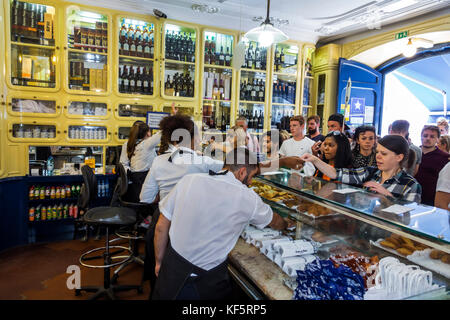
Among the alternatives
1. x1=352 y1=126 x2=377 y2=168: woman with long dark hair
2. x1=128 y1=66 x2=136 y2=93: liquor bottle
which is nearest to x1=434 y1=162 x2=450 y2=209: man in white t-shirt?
x1=352 y1=126 x2=377 y2=168: woman with long dark hair

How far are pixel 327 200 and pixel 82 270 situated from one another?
286cm

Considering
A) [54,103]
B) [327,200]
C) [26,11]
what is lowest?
[327,200]

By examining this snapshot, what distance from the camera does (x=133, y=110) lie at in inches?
183

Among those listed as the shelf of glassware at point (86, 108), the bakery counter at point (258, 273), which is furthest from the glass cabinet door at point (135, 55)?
the bakery counter at point (258, 273)

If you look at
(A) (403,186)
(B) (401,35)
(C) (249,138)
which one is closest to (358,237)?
(A) (403,186)

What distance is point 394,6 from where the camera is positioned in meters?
4.26

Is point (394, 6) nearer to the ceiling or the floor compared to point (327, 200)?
nearer to the ceiling

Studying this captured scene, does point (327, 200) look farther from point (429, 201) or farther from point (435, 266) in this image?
point (429, 201)

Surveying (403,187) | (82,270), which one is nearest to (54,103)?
(82,270)

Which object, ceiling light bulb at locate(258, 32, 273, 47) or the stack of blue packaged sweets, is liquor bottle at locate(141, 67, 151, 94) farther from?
the stack of blue packaged sweets

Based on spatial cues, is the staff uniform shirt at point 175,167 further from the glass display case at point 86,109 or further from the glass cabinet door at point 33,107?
the glass cabinet door at point 33,107

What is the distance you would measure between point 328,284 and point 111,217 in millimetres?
2157

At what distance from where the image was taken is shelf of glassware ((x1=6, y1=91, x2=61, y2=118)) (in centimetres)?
392

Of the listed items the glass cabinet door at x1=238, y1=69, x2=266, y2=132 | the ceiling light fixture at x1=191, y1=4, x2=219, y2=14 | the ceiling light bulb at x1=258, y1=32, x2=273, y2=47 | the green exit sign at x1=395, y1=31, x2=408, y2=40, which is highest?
the ceiling light fixture at x1=191, y1=4, x2=219, y2=14
